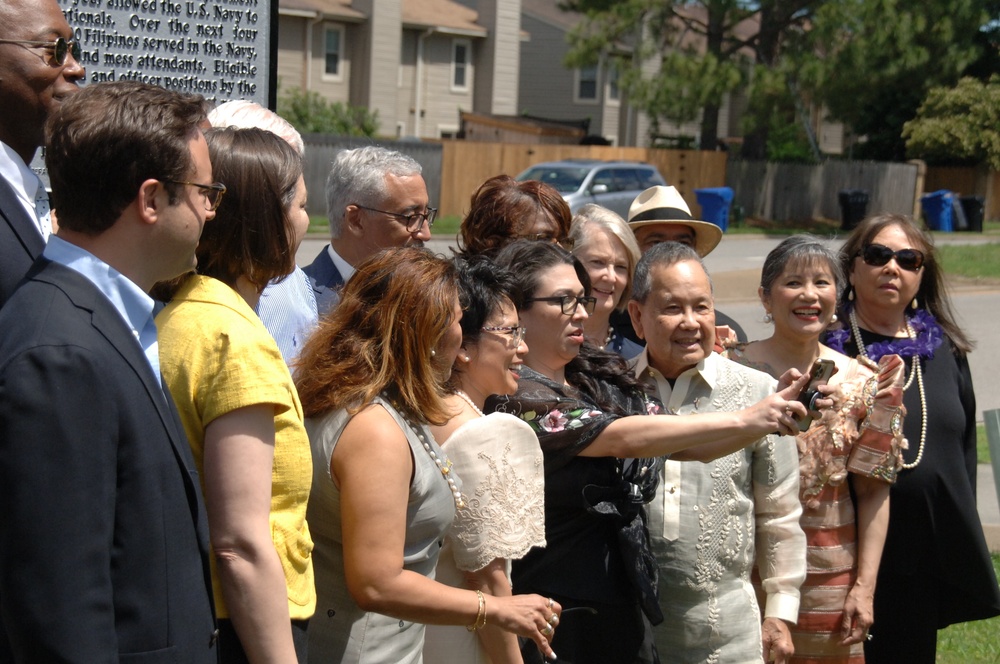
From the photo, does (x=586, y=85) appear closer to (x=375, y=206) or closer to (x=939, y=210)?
(x=939, y=210)

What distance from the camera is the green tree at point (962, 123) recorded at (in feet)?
106

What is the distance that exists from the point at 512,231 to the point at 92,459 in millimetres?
2677

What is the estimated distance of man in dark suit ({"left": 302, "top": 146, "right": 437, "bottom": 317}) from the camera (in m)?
4.21

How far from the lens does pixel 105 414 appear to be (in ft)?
6.16

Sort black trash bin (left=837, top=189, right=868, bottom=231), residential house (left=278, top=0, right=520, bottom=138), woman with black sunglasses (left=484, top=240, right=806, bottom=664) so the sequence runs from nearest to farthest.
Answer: woman with black sunglasses (left=484, top=240, right=806, bottom=664), black trash bin (left=837, top=189, right=868, bottom=231), residential house (left=278, top=0, right=520, bottom=138)

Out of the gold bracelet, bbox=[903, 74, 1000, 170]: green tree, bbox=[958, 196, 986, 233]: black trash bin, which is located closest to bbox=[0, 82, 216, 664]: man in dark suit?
the gold bracelet

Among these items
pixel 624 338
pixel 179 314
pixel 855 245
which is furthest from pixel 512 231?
pixel 179 314

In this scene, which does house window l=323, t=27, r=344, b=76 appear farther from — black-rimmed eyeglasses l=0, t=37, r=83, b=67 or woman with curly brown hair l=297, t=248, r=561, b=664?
woman with curly brown hair l=297, t=248, r=561, b=664

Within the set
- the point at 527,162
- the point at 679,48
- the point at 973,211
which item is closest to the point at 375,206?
the point at 527,162

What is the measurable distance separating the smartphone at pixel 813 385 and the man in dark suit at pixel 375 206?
1687 mm

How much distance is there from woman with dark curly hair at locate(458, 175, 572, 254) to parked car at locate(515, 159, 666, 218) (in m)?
20.1

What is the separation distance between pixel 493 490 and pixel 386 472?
1.32 ft

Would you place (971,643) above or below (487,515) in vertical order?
below

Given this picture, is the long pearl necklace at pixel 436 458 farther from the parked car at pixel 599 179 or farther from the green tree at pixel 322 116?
the green tree at pixel 322 116
